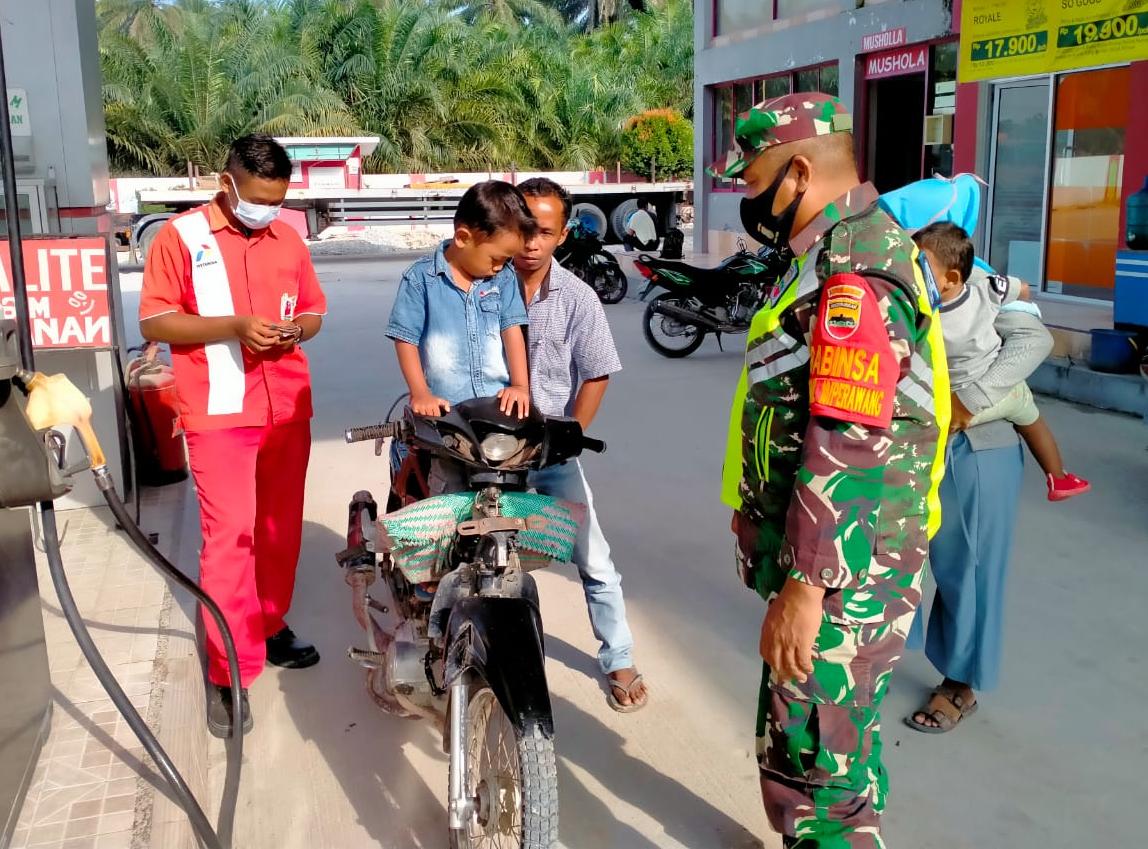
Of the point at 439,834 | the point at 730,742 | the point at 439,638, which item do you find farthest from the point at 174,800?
the point at 730,742

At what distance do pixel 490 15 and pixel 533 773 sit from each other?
45.3 meters

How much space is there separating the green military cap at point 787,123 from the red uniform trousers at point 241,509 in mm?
2094

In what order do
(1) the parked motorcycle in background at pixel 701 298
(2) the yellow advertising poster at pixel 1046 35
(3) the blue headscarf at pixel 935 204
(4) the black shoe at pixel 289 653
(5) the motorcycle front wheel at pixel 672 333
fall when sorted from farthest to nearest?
(5) the motorcycle front wheel at pixel 672 333
(1) the parked motorcycle in background at pixel 701 298
(2) the yellow advertising poster at pixel 1046 35
(4) the black shoe at pixel 289 653
(3) the blue headscarf at pixel 935 204

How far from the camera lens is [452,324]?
329cm

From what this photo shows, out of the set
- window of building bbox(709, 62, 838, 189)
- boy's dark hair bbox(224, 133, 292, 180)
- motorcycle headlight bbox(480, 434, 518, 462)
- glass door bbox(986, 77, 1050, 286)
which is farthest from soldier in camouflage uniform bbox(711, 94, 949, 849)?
window of building bbox(709, 62, 838, 189)

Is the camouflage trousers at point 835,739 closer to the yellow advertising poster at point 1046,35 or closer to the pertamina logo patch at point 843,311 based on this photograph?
the pertamina logo patch at point 843,311

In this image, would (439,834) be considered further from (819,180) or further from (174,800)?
(819,180)

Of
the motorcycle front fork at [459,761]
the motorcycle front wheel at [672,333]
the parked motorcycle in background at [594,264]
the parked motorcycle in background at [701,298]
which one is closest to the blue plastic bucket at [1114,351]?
the parked motorcycle in background at [701,298]

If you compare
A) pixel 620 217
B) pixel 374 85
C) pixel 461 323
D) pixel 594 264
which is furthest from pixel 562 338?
pixel 374 85

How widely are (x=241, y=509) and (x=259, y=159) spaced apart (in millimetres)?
1149

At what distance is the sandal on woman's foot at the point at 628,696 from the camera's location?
12.4ft

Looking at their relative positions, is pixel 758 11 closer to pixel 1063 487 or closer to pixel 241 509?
pixel 1063 487

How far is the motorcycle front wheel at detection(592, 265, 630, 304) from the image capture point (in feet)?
49.1

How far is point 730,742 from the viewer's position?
353 cm
